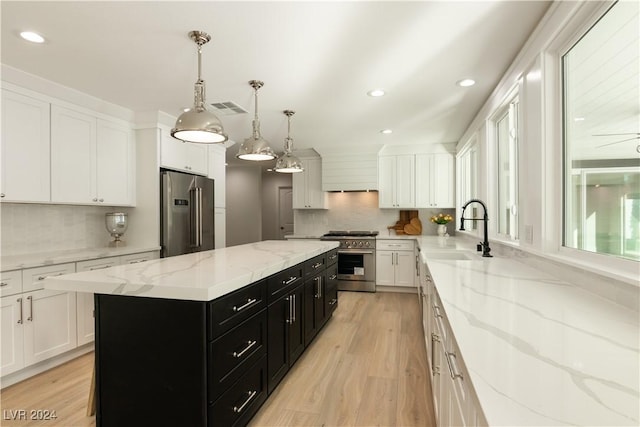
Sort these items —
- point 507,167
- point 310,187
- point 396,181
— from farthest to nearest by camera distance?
point 310,187
point 396,181
point 507,167

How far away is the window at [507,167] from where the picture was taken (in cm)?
272

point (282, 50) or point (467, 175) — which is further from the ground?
point (282, 50)

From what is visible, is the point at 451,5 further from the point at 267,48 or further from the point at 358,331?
the point at 358,331

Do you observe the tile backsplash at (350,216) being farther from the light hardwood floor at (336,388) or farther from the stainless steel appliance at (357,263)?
the light hardwood floor at (336,388)

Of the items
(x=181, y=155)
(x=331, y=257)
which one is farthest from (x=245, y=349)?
(x=181, y=155)

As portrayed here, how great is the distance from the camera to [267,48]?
2.34 meters

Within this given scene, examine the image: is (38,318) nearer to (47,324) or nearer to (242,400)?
(47,324)

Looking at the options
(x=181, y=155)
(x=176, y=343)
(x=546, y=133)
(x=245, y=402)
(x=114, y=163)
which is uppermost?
(x=181, y=155)

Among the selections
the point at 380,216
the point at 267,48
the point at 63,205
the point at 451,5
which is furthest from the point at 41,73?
the point at 380,216

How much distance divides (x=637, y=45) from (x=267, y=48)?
2.02 metres

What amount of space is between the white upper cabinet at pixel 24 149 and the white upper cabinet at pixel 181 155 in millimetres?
1154

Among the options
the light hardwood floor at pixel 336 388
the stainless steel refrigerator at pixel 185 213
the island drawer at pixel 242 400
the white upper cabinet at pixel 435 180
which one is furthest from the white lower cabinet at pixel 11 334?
the white upper cabinet at pixel 435 180

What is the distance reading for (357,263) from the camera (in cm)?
532

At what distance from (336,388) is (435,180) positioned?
4011mm
